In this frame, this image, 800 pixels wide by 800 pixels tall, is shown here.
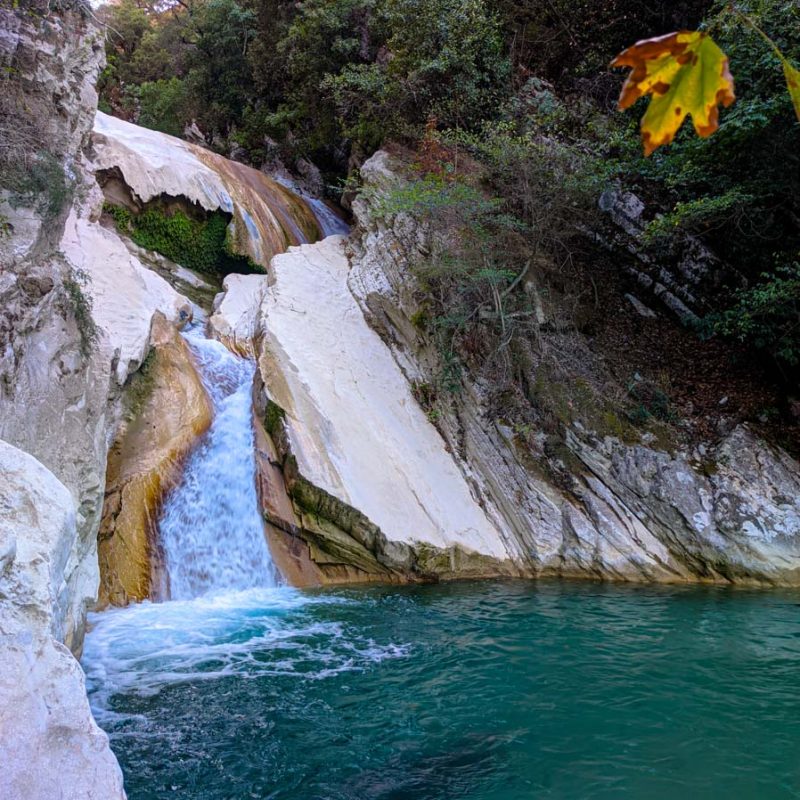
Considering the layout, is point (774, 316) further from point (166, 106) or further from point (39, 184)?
point (166, 106)

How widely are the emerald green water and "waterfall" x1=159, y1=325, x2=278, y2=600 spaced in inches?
16.9

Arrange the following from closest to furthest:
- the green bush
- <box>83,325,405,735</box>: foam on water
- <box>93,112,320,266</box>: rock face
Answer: <box>83,325,405,735</box>: foam on water, the green bush, <box>93,112,320,266</box>: rock face

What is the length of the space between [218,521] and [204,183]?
8802mm

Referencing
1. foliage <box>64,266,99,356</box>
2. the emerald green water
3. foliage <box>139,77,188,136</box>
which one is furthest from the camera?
foliage <box>139,77,188,136</box>

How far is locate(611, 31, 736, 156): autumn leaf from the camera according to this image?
44.2 inches

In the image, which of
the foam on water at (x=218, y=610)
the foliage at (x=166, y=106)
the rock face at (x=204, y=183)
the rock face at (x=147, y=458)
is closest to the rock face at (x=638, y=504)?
the foam on water at (x=218, y=610)

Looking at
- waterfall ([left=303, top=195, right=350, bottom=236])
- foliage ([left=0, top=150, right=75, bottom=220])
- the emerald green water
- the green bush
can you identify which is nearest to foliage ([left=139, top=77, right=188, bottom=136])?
waterfall ([left=303, top=195, right=350, bottom=236])

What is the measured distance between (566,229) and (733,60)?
13.1 ft

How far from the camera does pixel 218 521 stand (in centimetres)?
825

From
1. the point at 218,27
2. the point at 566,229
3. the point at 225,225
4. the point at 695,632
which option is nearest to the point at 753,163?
the point at 566,229

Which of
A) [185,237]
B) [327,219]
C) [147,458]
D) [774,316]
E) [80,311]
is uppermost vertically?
[327,219]

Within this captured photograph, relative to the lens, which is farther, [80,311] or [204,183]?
[204,183]

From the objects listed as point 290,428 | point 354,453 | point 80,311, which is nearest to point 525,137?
point 354,453

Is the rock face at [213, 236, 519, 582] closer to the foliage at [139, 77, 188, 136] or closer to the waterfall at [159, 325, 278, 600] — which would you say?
the waterfall at [159, 325, 278, 600]
